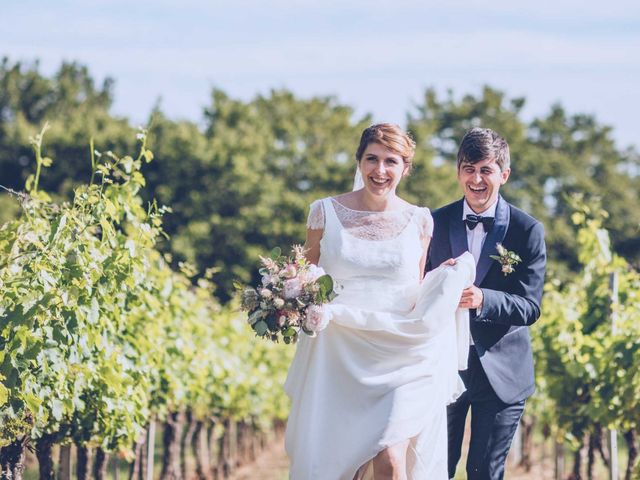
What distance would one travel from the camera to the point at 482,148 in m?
5.49

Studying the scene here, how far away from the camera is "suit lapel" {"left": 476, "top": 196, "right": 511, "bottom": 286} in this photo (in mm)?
5676

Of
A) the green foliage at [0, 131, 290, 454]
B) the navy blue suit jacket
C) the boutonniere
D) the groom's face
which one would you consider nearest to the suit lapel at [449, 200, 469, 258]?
the navy blue suit jacket

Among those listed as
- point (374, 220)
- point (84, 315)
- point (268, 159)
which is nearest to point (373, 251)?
point (374, 220)

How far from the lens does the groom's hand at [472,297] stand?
5.41 meters

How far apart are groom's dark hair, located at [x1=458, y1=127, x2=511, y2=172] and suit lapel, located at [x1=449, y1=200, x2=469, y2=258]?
30 cm

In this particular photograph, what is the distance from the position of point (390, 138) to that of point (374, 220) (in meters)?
0.45

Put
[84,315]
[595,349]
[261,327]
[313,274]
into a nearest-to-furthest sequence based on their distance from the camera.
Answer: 1. [261,327]
2. [313,274]
3. [84,315]
4. [595,349]

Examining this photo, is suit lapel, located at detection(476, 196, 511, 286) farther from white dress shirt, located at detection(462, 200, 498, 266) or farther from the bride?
the bride

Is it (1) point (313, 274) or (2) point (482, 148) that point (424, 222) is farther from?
(1) point (313, 274)

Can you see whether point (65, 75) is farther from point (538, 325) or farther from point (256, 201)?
point (538, 325)

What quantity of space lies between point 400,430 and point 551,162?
4564cm

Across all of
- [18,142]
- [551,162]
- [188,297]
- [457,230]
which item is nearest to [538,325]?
[188,297]

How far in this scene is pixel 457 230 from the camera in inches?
227

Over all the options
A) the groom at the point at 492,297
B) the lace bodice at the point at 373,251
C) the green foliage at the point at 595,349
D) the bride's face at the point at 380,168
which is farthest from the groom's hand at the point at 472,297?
the green foliage at the point at 595,349
